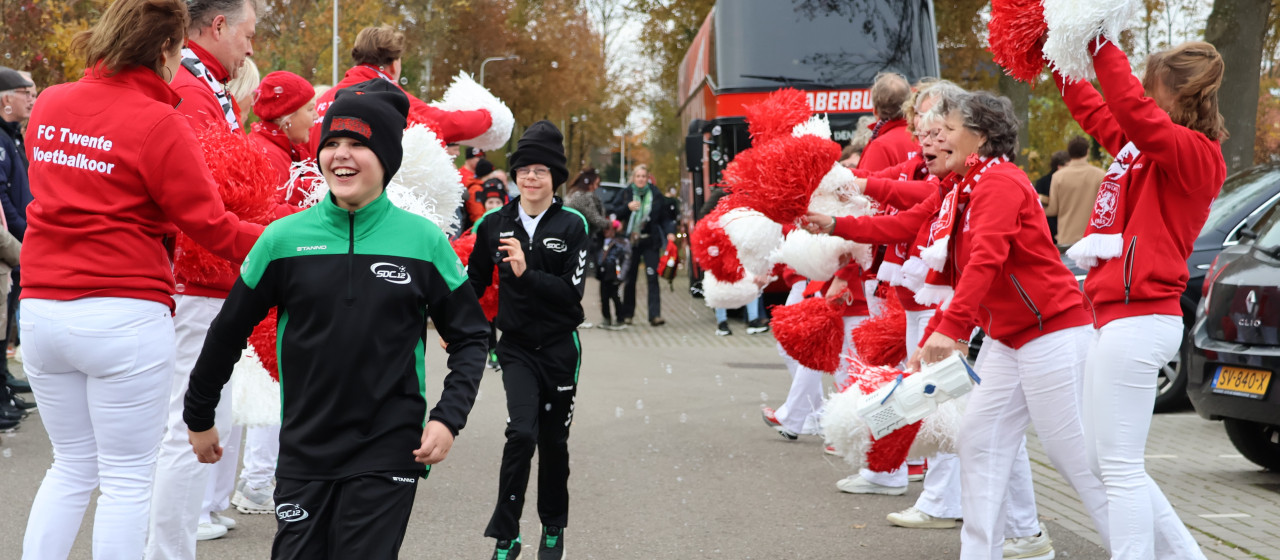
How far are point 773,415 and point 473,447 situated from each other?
6.96 feet

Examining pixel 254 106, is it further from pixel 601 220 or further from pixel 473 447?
pixel 601 220

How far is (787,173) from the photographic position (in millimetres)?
5766

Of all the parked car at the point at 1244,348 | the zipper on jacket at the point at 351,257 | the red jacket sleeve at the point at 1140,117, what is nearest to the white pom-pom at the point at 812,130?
the red jacket sleeve at the point at 1140,117

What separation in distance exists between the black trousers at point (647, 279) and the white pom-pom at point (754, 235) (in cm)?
985

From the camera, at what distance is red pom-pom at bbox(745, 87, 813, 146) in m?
6.18

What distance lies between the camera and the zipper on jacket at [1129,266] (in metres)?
3.94

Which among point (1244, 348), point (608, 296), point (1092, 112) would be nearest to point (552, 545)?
point (1092, 112)

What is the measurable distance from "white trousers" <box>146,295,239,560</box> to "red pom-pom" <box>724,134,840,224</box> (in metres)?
2.61

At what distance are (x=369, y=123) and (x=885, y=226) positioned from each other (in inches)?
113

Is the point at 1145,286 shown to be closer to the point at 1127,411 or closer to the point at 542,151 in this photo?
the point at 1127,411

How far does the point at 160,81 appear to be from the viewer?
12.2 feet

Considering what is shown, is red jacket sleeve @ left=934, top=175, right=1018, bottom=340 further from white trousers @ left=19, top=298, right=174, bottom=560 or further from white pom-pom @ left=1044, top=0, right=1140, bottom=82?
white trousers @ left=19, top=298, right=174, bottom=560

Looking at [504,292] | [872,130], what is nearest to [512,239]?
[504,292]

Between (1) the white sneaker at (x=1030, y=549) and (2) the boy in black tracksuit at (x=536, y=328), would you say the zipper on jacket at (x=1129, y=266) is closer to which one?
(1) the white sneaker at (x=1030, y=549)
